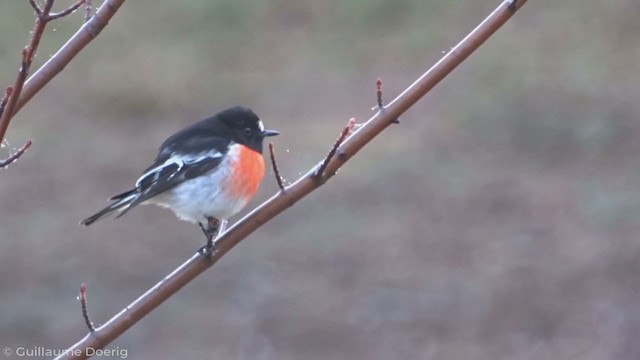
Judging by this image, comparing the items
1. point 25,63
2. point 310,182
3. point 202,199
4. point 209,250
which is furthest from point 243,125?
point 25,63

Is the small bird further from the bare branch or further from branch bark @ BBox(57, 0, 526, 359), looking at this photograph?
the bare branch

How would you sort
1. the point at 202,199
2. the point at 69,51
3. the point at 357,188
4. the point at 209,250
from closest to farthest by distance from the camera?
the point at 69,51
the point at 209,250
the point at 202,199
the point at 357,188

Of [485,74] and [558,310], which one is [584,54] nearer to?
[485,74]

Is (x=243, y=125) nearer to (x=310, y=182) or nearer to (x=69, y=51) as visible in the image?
(x=310, y=182)

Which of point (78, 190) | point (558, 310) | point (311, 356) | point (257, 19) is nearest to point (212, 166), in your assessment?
point (311, 356)

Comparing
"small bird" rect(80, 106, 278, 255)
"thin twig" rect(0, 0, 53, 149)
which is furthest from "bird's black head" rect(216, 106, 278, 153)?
"thin twig" rect(0, 0, 53, 149)

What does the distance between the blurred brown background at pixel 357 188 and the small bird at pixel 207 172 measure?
11.9 feet

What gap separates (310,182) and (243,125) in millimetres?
1909

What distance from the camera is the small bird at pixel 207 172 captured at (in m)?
4.92

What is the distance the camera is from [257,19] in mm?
14102

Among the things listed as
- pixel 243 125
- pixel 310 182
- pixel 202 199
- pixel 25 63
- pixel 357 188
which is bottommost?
pixel 357 188

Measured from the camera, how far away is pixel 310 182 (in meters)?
3.37

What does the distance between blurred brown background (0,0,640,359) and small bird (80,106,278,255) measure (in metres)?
3.64

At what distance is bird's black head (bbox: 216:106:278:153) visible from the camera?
521 centimetres
